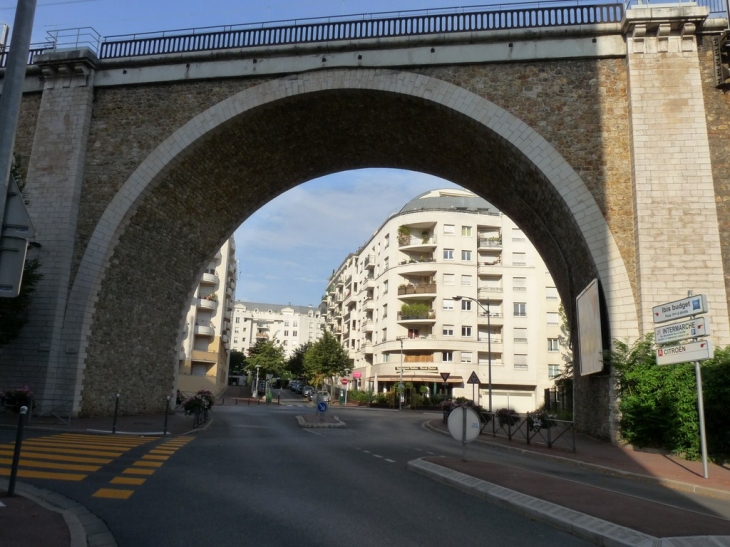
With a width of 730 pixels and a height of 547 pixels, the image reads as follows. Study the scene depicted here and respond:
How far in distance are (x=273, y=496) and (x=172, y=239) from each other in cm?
1490

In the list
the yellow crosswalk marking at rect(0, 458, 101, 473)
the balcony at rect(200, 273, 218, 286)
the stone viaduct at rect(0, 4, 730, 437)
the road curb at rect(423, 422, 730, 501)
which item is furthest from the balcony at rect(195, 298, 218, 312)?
the yellow crosswalk marking at rect(0, 458, 101, 473)

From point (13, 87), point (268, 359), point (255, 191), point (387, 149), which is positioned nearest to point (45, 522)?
point (13, 87)

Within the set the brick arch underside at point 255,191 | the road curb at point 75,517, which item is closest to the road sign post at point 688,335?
the brick arch underside at point 255,191

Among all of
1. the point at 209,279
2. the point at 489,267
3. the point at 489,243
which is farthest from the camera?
the point at 209,279

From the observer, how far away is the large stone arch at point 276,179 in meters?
16.1

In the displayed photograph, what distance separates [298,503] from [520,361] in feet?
142

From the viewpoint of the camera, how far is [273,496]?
22.8 ft

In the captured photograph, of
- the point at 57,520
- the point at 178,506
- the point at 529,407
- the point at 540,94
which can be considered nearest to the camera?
the point at 57,520

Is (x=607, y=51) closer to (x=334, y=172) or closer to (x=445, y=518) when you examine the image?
(x=334, y=172)

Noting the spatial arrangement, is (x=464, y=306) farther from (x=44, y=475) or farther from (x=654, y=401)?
(x=44, y=475)

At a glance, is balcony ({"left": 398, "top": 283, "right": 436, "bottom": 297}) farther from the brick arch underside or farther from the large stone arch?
the large stone arch

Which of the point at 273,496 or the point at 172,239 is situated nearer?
the point at 273,496

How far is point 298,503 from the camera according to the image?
6586 mm

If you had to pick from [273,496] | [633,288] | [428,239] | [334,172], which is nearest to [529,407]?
[428,239]
